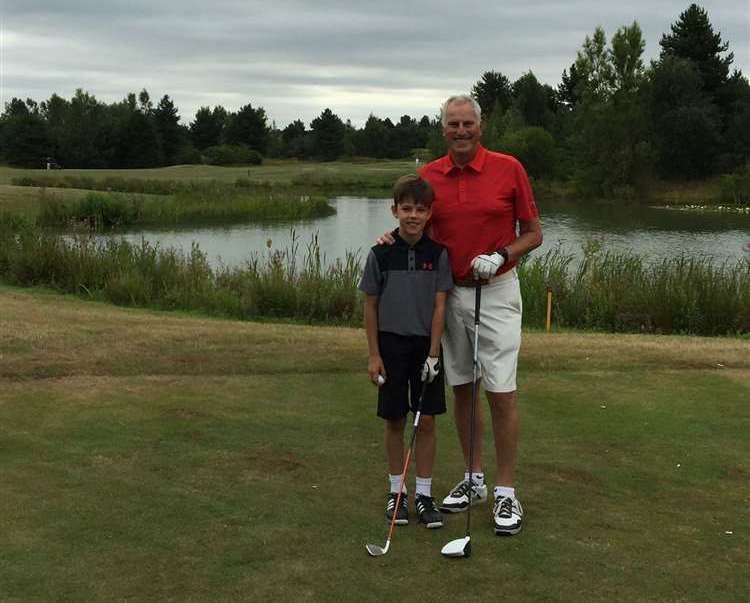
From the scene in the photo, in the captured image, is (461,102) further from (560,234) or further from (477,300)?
(560,234)

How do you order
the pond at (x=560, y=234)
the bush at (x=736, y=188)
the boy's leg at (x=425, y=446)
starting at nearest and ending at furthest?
the boy's leg at (x=425, y=446) < the pond at (x=560, y=234) < the bush at (x=736, y=188)

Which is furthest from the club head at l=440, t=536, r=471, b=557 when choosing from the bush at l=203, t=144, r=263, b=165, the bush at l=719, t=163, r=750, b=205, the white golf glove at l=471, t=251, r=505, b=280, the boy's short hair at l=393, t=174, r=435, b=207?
the bush at l=203, t=144, r=263, b=165

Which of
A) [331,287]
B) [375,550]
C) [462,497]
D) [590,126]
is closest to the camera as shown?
[375,550]

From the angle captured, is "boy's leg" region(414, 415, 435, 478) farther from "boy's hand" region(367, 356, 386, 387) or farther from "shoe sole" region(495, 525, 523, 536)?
"shoe sole" region(495, 525, 523, 536)

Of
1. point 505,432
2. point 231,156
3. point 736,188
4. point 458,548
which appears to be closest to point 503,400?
point 505,432

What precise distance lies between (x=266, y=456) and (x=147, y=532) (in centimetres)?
117

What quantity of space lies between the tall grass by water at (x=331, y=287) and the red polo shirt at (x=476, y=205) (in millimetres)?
8231

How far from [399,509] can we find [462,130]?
5.52 feet

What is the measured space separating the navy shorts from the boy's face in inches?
18.6

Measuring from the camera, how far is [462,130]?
13.4 feet

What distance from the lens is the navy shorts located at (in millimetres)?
4156

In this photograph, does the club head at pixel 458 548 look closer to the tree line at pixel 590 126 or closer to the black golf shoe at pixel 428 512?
the black golf shoe at pixel 428 512

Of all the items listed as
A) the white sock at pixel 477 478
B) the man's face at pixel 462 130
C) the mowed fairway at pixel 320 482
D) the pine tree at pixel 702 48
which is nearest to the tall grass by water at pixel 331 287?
the mowed fairway at pixel 320 482

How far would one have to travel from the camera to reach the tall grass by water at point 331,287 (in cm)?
1222
